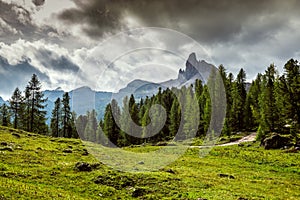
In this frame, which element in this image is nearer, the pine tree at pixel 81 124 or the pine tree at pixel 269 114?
the pine tree at pixel 269 114

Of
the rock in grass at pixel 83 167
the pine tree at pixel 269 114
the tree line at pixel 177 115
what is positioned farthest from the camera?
the tree line at pixel 177 115

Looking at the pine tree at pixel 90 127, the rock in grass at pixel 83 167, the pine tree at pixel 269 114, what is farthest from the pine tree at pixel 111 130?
the rock in grass at pixel 83 167

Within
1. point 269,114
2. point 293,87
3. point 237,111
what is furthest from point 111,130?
point 293,87

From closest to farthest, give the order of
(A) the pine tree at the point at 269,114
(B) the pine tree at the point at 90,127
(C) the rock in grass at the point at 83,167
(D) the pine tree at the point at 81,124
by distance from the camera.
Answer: (C) the rock in grass at the point at 83,167 < (A) the pine tree at the point at 269,114 < (B) the pine tree at the point at 90,127 < (D) the pine tree at the point at 81,124

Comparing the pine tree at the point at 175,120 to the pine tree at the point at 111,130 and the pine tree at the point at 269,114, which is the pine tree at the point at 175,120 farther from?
the pine tree at the point at 269,114

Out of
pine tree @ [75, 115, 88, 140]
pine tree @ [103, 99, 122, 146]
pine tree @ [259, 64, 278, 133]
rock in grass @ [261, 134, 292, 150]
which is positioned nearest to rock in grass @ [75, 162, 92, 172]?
rock in grass @ [261, 134, 292, 150]

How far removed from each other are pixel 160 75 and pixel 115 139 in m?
85.8

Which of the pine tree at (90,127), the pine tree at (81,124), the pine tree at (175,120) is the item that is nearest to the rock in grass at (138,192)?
the pine tree at (175,120)

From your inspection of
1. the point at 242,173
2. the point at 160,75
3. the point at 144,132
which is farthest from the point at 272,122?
the point at 160,75

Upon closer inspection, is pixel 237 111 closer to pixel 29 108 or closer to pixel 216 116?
pixel 216 116

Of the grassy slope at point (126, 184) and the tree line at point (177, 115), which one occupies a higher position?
the tree line at point (177, 115)

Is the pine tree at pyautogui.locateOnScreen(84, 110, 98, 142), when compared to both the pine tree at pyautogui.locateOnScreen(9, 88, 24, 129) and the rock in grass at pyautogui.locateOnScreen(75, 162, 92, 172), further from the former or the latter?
the rock in grass at pyautogui.locateOnScreen(75, 162, 92, 172)

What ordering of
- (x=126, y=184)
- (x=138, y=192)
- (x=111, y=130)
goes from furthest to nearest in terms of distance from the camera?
(x=111, y=130), (x=126, y=184), (x=138, y=192)

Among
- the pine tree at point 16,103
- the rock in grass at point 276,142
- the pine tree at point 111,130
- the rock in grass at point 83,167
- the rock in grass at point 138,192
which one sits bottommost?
the rock in grass at point 138,192
